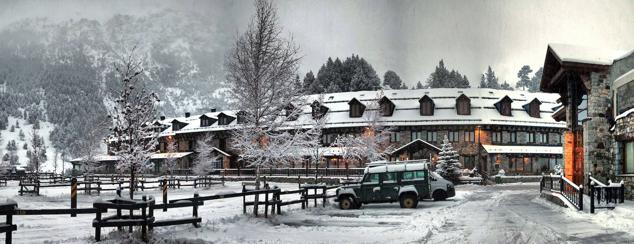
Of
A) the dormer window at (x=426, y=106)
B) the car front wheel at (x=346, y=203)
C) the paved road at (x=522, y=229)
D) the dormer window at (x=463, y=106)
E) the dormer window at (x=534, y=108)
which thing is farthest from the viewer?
the dormer window at (x=534, y=108)

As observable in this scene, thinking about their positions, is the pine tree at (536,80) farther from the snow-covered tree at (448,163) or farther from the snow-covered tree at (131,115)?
the snow-covered tree at (131,115)

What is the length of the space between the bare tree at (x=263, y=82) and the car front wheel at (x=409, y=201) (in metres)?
5.37

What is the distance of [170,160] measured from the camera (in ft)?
213

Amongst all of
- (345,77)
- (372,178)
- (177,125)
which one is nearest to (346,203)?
(372,178)

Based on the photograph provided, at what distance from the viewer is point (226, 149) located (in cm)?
7112

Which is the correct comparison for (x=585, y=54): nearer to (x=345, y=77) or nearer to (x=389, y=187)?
(x=389, y=187)

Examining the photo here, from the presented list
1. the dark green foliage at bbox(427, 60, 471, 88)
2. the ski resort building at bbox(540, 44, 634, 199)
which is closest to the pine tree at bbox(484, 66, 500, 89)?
the dark green foliage at bbox(427, 60, 471, 88)

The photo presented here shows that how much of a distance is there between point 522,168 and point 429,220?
1793 inches

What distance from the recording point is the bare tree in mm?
22828

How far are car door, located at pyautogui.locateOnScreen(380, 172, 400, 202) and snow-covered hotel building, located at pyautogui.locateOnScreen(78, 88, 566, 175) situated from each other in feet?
107

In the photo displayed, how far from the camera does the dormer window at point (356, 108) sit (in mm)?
63469

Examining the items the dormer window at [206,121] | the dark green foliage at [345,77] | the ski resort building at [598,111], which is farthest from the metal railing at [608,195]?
the dark green foliage at [345,77]

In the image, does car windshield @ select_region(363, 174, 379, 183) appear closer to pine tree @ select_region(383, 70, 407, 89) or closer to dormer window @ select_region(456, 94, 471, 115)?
dormer window @ select_region(456, 94, 471, 115)

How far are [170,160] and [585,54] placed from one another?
48.9 meters
